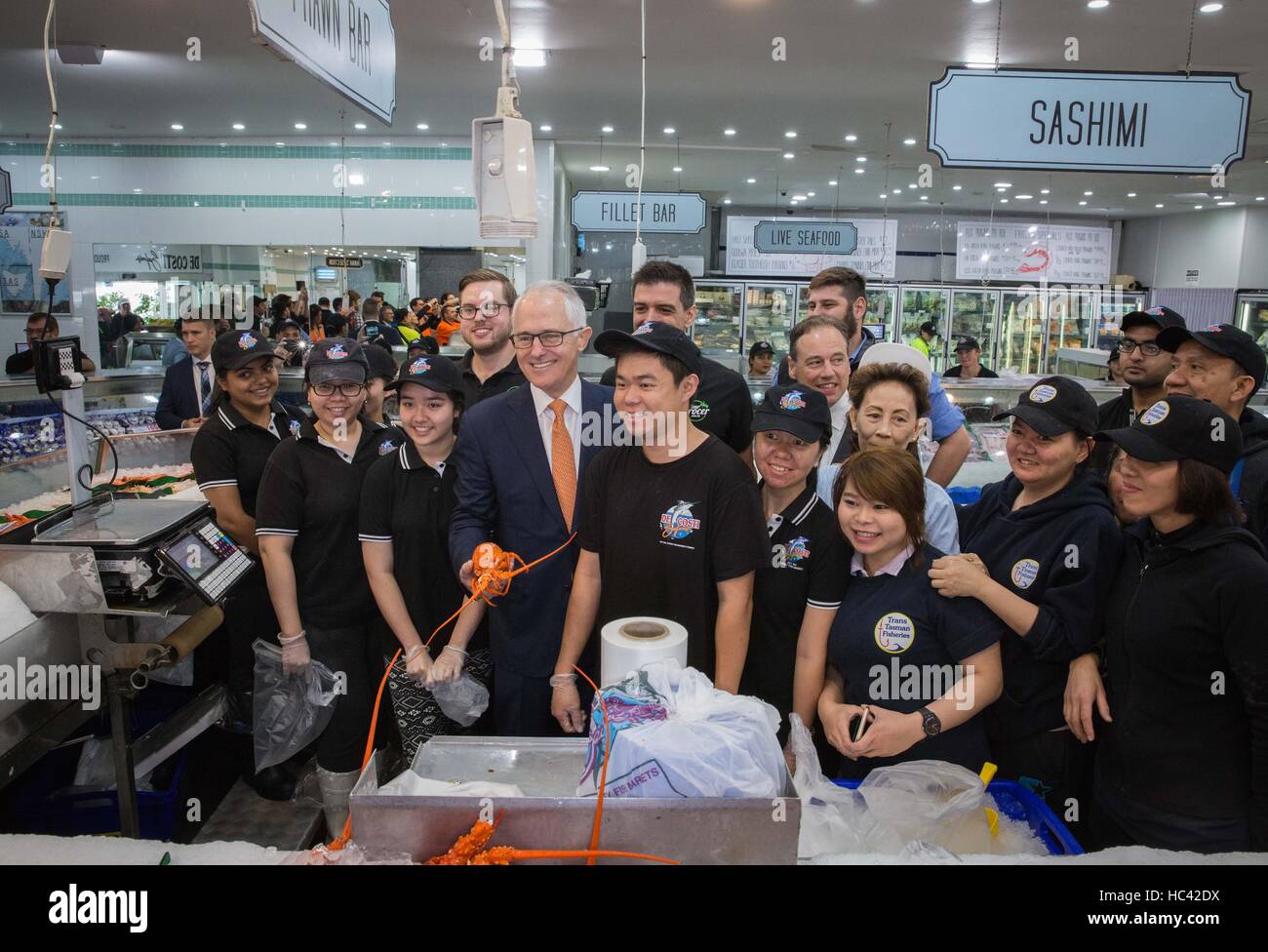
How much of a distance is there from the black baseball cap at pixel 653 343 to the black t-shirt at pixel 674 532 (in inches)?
8.4

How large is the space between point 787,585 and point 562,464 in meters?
0.71

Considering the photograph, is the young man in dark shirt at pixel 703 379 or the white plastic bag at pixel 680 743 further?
Answer: the young man in dark shirt at pixel 703 379

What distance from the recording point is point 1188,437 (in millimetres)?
1714

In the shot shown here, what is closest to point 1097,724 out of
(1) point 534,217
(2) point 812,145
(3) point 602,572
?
(3) point 602,572

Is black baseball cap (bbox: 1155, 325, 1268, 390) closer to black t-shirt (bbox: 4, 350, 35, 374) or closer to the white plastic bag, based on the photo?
the white plastic bag

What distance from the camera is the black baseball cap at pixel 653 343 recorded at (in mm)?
1869

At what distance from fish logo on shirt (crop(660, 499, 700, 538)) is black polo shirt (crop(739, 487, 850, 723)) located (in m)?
0.21

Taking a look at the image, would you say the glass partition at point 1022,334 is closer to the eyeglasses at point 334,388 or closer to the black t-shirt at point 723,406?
the black t-shirt at point 723,406

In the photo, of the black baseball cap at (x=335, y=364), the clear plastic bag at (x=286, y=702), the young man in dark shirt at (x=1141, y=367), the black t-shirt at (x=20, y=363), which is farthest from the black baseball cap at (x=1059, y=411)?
the black t-shirt at (x=20, y=363)

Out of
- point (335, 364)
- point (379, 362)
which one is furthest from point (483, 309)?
point (335, 364)

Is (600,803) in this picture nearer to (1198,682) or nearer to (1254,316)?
(1198,682)
